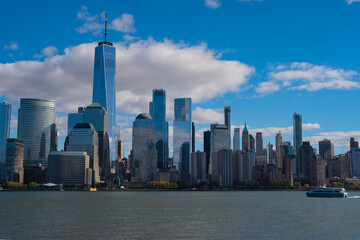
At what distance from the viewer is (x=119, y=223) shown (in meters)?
88.9

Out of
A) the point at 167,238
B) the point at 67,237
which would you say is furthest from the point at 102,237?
the point at 167,238

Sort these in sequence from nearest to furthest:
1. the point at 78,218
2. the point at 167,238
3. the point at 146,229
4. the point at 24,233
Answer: the point at 167,238 → the point at 24,233 → the point at 146,229 → the point at 78,218

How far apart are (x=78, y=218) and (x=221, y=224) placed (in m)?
31.0

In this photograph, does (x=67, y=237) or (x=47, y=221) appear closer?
(x=67, y=237)

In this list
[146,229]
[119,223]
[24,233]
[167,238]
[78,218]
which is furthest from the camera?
[78,218]

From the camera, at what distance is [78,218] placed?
323 feet

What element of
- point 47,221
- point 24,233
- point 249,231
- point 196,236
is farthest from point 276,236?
point 47,221

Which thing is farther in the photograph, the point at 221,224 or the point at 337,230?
the point at 221,224

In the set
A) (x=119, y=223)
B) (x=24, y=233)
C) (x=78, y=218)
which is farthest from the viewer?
(x=78, y=218)

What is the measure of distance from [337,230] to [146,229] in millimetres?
32961

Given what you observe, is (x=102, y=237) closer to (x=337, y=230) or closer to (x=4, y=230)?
(x=4, y=230)

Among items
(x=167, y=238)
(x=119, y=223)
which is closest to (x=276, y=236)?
(x=167, y=238)

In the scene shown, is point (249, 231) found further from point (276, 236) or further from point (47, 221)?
point (47, 221)

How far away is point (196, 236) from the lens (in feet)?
235
